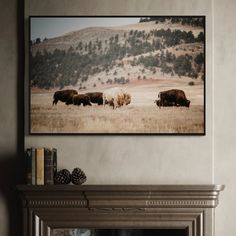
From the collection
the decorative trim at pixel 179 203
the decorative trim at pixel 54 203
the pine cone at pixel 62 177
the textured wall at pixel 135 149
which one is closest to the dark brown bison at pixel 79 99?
the textured wall at pixel 135 149

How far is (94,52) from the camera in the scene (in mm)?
4797

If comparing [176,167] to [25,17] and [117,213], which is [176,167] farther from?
[25,17]

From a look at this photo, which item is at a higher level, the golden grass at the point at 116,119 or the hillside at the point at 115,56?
the hillside at the point at 115,56

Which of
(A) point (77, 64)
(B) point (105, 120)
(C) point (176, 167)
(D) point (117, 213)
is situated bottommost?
(D) point (117, 213)

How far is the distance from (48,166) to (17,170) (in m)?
0.39

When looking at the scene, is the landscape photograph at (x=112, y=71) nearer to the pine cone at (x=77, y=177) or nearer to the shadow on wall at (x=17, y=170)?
the shadow on wall at (x=17, y=170)

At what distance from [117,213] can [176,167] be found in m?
0.50

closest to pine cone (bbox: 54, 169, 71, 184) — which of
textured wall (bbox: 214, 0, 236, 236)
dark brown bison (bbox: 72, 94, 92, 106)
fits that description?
dark brown bison (bbox: 72, 94, 92, 106)

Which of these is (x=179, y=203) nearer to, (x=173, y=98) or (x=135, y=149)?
(x=135, y=149)

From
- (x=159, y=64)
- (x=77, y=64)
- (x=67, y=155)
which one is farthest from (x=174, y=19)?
(x=67, y=155)

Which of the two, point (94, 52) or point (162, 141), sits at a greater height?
point (94, 52)

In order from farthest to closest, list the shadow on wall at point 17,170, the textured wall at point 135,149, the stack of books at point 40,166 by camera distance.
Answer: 1. the shadow on wall at point 17,170
2. the textured wall at point 135,149
3. the stack of books at point 40,166

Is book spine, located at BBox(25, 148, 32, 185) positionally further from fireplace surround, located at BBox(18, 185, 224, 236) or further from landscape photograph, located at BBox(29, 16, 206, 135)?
landscape photograph, located at BBox(29, 16, 206, 135)

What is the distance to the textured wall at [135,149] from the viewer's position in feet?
15.5
